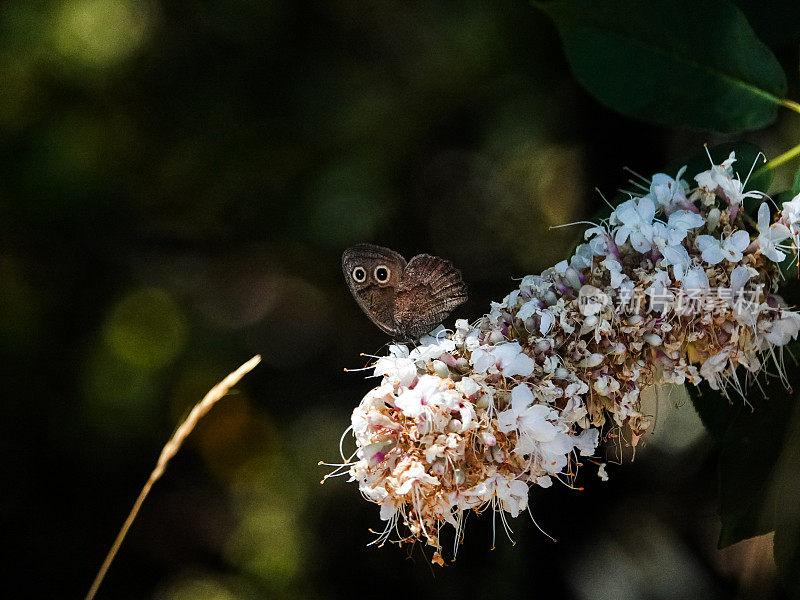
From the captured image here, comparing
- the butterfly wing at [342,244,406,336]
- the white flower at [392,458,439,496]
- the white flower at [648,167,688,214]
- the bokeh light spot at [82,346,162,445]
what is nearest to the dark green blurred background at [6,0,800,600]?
the bokeh light spot at [82,346,162,445]

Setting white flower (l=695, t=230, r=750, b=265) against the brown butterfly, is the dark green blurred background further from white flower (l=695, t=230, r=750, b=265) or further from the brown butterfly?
white flower (l=695, t=230, r=750, b=265)

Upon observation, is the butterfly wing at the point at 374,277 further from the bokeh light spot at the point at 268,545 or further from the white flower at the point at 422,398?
the bokeh light spot at the point at 268,545

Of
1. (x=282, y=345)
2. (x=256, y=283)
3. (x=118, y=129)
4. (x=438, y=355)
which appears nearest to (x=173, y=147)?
(x=118, y=129)

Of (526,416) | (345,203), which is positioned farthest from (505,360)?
(345,203)

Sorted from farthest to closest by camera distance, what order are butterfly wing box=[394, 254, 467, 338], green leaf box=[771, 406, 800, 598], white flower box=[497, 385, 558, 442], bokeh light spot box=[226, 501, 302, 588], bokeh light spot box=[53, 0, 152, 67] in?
1. bokeh light spot box=[226, 501, 302, 588]
2. bokeh light spot box=[53, 0, 152, 67]
3. butterfly wing box=[394, 254, 467, 338]
4. green leaf box=[771, 406, 800, 598]
5. white flower box=[497, 385, 558, 442]

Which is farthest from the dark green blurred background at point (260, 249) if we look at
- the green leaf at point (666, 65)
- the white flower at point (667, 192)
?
the white flower at point (667, 192)

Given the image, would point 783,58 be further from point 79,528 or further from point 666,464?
point 79,528
